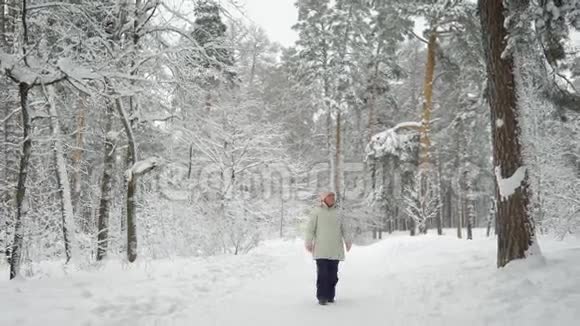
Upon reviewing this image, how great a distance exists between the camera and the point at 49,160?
478 inches

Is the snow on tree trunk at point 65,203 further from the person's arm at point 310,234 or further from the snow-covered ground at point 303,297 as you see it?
the person's arm at point 310,234

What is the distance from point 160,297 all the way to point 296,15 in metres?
21.6

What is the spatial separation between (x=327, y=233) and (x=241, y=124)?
13.9 metres

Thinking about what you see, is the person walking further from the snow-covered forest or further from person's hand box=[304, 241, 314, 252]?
the snow-covered forest

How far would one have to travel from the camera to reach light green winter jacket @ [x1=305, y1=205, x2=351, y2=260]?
6.65 metres

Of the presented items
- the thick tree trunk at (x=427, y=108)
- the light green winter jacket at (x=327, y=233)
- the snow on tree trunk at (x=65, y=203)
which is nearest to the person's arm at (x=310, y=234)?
the light green winter jacket at (x=327, y=233)

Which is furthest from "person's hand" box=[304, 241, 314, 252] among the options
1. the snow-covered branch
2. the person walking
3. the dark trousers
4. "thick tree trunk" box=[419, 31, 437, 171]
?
"thick tree trunk" box=[419, 31, 437, 171]

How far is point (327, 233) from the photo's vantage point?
676 cm

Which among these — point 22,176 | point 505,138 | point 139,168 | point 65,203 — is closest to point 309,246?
point 505,138

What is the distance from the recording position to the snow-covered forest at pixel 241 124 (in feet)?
20.4

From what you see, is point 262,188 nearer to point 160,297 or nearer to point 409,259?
point 409,259

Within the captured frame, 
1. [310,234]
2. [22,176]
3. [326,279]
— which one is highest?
[22,176]

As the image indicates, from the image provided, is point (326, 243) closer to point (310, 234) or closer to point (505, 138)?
point (310, 234)

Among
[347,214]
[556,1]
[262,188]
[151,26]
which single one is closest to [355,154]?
[347,214]
